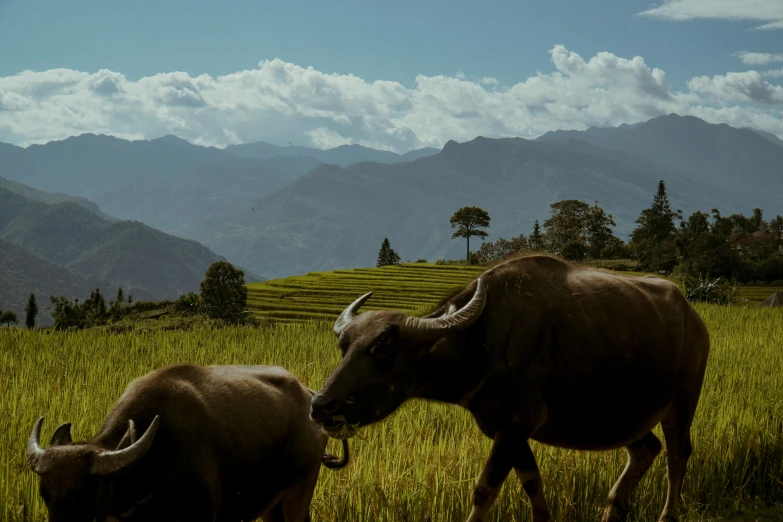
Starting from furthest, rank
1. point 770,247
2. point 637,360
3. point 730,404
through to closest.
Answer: point 770,247 → point 730,404 → point 637,360

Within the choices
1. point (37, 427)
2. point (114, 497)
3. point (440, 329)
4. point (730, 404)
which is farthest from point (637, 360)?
point (730, 404)

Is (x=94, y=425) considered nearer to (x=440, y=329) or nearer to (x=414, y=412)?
(x=414, y=412)

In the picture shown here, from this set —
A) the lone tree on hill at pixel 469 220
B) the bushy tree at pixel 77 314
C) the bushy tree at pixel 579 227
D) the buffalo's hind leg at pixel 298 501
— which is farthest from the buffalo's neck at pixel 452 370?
the bushy tree at pixel 579 227

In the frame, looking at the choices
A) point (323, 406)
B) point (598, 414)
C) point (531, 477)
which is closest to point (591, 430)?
point (598, 414)

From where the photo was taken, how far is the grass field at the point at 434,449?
185 inches

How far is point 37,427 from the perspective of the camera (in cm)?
308

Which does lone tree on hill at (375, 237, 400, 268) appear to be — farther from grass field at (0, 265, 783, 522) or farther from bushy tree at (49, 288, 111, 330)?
grass field at (0, 265, 783, 522)

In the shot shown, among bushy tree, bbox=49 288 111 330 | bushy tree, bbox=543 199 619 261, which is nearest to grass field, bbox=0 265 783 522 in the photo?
bushy tree, bbox=49 288 111 330

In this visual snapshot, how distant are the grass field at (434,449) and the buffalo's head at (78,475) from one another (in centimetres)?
163

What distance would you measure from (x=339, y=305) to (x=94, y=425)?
25770 millimetres

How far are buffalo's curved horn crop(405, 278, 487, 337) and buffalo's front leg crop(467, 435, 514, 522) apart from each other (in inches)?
27.0

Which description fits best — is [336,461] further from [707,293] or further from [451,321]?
[707,293]

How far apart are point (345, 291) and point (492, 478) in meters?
32.9

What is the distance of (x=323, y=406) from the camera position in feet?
10.4
